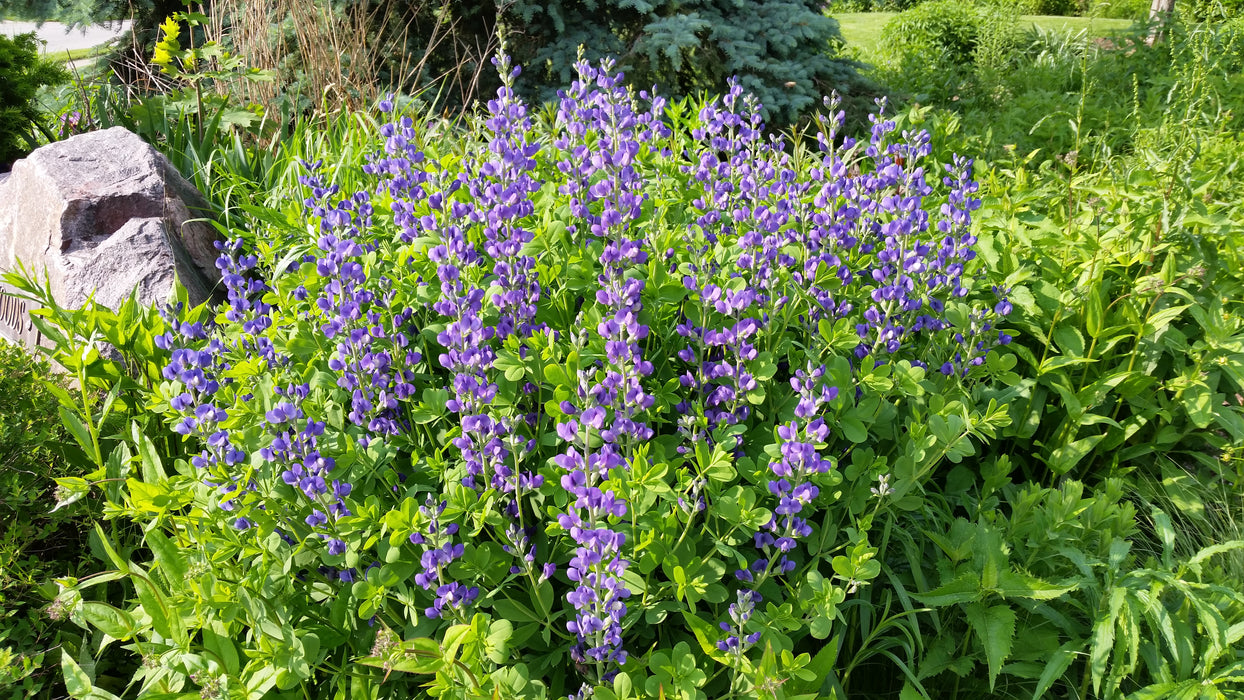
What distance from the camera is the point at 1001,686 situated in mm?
2299

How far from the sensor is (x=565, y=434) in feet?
5.36

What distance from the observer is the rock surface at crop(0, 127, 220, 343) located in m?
3.60

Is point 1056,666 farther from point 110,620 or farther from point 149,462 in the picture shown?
point 149,462

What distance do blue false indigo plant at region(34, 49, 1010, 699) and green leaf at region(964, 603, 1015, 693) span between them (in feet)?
0.89

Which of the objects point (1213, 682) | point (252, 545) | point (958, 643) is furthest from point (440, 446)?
point (1213, 682)

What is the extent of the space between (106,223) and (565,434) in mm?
3280

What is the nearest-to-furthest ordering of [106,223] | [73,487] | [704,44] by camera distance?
[73,487], [106,223], [704,44]

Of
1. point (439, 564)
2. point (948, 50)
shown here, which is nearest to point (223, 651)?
point (439, 564)

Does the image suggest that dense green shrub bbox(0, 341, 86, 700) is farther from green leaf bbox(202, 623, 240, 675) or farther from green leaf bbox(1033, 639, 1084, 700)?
green leaf bbox(1033, 639, 1084, 700)

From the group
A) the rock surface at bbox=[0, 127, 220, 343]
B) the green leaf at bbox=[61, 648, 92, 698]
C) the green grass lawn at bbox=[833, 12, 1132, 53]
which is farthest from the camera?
the green grass lawn at bbox=[833, 12, 1132, 53]

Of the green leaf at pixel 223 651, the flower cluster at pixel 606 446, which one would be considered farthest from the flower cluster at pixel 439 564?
the green leaf at pixel 223 651

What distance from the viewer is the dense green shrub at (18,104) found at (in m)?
5.32

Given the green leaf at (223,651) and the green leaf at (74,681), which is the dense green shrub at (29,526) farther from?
the green leaf at (223,651)

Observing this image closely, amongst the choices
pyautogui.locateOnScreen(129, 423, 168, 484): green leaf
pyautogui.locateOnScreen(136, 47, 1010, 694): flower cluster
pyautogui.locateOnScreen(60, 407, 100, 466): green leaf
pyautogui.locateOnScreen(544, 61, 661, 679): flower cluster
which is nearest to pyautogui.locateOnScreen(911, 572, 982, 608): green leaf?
pyautogui.locateOnScreen(136, 47, 1010, 694): flower cluster
